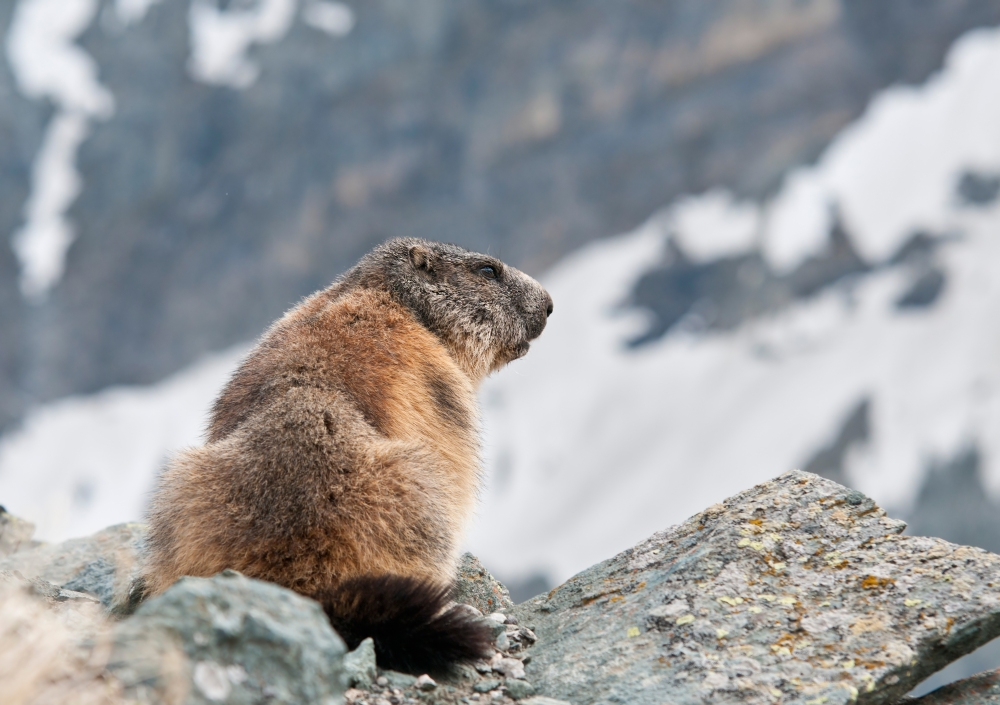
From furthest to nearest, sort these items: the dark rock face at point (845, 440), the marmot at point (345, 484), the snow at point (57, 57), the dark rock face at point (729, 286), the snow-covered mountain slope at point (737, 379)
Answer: the snow at point (57, 57), the dark rock face at point (729, 286), the snow-covered mountain slope at point (737, 379), the dark rock face at point (845, 440), the marmot at point (345, 484)

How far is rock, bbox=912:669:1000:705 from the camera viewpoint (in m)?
6.96

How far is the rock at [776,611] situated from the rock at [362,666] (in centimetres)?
130

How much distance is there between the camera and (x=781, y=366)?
366ft

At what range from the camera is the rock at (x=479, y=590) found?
8.69m

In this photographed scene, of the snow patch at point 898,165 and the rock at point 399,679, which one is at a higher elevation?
the snow patch at point 898,165

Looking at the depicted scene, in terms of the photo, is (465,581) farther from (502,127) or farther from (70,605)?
(502,127)

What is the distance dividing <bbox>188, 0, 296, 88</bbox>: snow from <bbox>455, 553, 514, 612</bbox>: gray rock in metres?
158

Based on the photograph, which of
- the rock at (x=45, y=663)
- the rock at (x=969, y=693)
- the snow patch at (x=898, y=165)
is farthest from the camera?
the snow patch at (x=898, y=165)

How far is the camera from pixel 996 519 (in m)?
94.1

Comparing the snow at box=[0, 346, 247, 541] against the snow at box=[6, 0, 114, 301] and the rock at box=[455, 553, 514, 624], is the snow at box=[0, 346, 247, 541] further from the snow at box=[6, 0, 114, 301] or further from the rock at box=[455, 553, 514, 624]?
the rock at box=[455, 553, 514, 624]

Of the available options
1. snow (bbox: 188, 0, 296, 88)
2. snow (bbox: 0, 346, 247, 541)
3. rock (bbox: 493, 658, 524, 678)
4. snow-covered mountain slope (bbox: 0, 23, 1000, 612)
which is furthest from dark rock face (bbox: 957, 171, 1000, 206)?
rock (bbox: 493, 658, 524, 678)

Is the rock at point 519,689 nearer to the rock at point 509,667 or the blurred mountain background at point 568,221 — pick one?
the rock at point 509,667

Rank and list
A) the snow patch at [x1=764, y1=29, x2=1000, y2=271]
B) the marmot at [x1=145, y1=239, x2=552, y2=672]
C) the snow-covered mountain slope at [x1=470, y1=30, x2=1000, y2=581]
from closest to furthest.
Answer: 1. the marmot at [x1=145, y1=239, x2=552, y2=672]
2. the snow-covered mountain slope at [x1=470, y1=30, x2=1000, y2=581]
3. the snow patch at [x1=764, y1=29, x2=1000, y2=271]

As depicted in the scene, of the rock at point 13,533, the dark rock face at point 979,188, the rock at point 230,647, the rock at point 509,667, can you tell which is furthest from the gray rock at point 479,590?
the dark rock face at point 979,188
